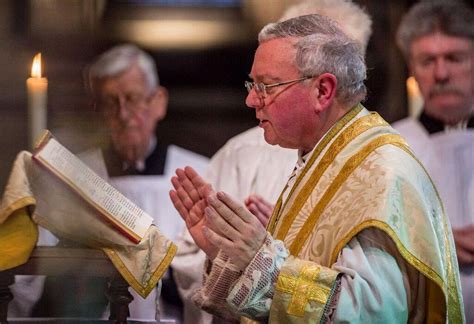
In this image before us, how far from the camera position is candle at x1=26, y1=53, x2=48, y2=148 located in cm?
335

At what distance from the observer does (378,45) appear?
4504 millimetres

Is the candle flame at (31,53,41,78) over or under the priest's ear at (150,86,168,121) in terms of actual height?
over

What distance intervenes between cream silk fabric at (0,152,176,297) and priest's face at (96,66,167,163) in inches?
41.8

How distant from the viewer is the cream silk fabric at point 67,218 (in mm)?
3092

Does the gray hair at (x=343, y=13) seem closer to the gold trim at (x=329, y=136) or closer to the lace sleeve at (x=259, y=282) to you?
the gold trim at (x=329, y=136)

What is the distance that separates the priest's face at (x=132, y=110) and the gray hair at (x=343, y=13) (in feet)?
2.31

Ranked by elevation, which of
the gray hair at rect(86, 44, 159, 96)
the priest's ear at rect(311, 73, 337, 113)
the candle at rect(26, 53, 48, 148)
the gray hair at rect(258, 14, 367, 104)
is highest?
the gray hair at rect(258, 14, 367, 104)

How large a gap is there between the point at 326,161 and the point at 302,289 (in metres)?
0.45

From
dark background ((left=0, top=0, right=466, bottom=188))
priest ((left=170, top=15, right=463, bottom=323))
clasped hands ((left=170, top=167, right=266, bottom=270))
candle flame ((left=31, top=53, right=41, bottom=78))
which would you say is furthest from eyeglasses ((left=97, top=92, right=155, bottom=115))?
clasped hands ((left=170, top=167, right=266, bottom=270))

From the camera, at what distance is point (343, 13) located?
13.1ft

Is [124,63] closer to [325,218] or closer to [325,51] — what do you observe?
[325,51]

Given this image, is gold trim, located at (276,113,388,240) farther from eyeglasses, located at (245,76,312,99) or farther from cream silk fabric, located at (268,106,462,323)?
eyeglasses, located at (245,76,312,99)

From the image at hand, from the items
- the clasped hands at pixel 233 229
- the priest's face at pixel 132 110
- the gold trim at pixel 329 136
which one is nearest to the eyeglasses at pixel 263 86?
the gold trim at pixel 329 136

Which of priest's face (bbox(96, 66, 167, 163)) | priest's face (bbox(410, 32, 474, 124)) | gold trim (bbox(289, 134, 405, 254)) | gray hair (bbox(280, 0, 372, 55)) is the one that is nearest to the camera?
gold trim (bbox(289, 134, 405, 254))
